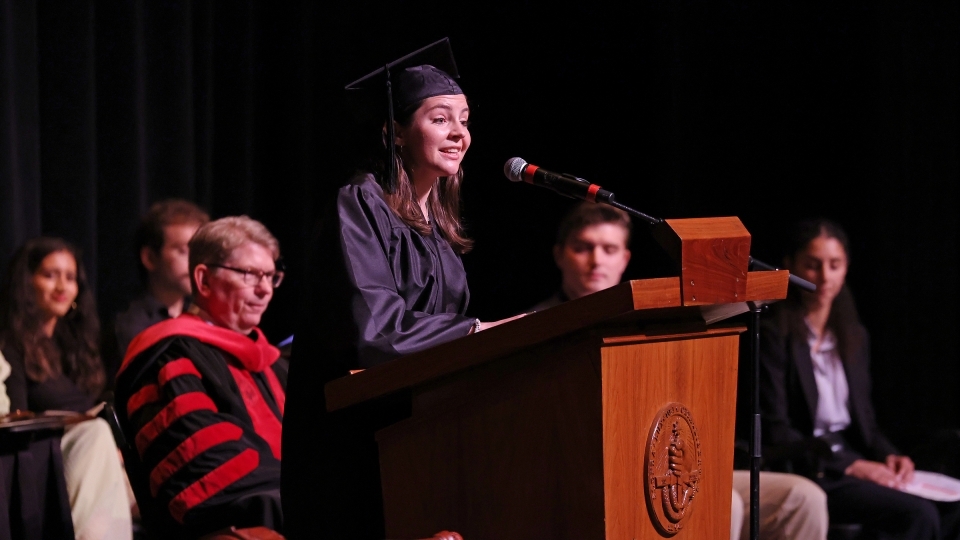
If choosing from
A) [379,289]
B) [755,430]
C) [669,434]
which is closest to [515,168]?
[379,289]

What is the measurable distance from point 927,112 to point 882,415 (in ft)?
5.10

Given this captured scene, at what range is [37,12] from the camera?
166 inches

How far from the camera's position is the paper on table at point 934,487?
13.3ft

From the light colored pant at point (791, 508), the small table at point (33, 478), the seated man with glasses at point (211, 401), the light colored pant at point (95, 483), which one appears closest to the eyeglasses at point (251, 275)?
the seated man with glasses at point (211, 401)

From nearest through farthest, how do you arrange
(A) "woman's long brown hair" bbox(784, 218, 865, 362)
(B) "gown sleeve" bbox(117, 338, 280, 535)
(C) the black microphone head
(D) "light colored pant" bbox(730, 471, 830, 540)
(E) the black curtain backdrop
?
(C) the black microphone head
(B) "gown sleeve" bbox(117, 338, 280, 535)
(D) "light colored pant" bbox(730, 471, 830, 540)
(A) "woman's long brown hair" bbox(784, 218, 865, 362)
(E) the black curtain backdrop

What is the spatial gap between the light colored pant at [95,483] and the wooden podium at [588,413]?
2285mm

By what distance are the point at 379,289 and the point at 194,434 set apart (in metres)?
1.26

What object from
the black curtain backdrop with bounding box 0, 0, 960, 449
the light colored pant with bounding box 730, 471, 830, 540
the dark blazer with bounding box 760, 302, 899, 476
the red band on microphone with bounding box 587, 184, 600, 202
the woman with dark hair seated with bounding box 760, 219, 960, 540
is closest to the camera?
the red band on microphone with bounding box 587, 184, 600, 202

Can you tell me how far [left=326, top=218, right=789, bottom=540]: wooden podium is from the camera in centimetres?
150

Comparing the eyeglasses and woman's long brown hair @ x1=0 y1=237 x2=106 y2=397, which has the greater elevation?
the eyeglasses

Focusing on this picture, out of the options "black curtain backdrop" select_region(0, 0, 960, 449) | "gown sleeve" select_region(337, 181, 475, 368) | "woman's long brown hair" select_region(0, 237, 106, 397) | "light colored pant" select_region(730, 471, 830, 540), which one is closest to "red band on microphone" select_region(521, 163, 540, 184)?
"gown sleeve" select_region(337, 181, 475, 368)

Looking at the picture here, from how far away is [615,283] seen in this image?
4.12m

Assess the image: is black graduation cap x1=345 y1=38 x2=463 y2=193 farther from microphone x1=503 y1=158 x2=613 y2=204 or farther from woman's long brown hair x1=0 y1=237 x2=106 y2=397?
woman's long brown hair x1=0 y1=237 x2=106 y2=397

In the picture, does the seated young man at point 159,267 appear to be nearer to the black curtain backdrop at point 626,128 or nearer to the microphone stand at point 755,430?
the black curtain backdrop at point 626,128
